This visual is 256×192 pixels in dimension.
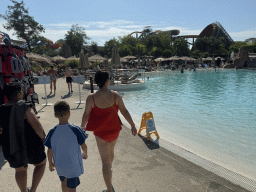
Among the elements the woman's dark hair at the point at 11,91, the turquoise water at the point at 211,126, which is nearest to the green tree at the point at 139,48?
the turquoise water at the point at 211,126

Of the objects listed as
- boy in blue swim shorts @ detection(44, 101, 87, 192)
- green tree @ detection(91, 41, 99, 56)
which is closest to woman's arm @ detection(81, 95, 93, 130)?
boy in blue swim shorts @ detection(44, 101, 87, 192)

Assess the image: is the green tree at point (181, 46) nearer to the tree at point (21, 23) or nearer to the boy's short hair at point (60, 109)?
the tree at point (21, 23)

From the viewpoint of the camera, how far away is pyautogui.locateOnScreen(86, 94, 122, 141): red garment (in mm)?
2641

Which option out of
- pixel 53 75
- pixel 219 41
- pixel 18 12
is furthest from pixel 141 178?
pixel 219 41

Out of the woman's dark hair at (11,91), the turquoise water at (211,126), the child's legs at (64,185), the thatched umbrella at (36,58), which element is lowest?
the turquoise water at (211,126)

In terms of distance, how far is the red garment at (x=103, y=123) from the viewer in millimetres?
2641

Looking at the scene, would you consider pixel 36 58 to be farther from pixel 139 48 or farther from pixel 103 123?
pixel 139 48

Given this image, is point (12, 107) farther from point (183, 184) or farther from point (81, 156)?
point (183, 184)

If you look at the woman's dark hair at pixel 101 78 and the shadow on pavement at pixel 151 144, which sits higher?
the woman's dark hair at pixel 101 78

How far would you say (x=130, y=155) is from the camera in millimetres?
3875

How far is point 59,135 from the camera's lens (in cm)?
209

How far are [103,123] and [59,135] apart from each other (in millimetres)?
689

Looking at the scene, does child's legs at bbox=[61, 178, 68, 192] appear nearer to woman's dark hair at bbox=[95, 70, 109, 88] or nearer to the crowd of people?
the crowd of people

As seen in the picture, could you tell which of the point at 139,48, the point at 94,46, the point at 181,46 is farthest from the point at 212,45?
the point at 94,46
